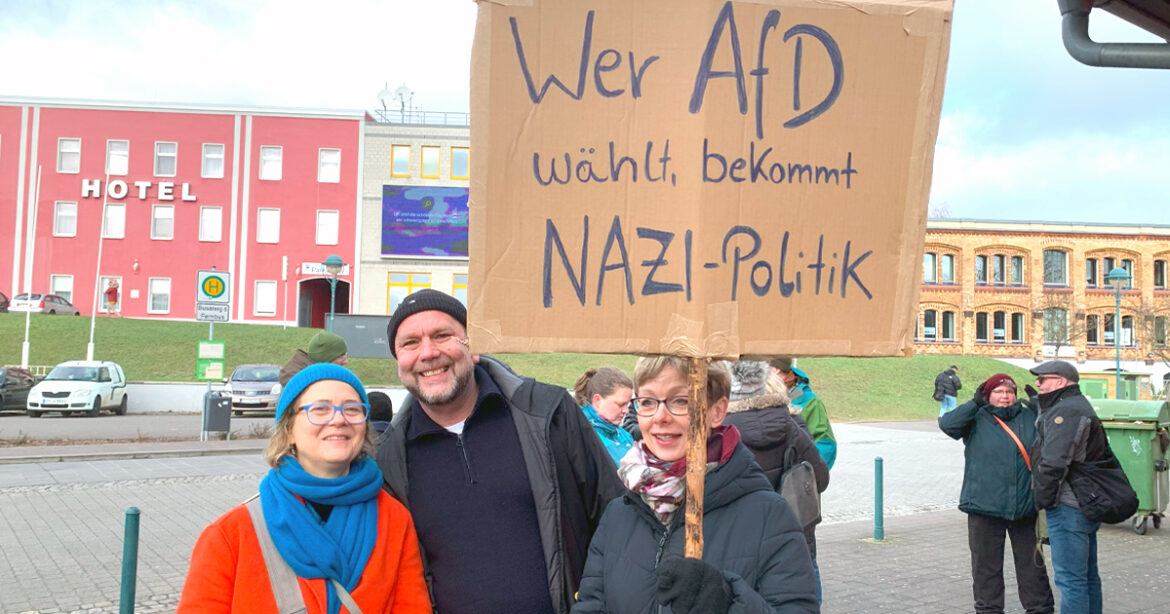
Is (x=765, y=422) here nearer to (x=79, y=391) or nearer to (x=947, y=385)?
(x=79, y=391)

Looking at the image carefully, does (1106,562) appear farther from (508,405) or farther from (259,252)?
(259,252)

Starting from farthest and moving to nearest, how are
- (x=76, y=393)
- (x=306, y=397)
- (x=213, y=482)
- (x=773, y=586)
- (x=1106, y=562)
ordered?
(x=76, y=393)
(x=213, y=482)
(x=1106, y=562)
(x=306, y=397)
(x=773, y=586)

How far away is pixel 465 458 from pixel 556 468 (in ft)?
0.95

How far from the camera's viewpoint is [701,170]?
98.3 inches

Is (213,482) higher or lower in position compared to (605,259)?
lower

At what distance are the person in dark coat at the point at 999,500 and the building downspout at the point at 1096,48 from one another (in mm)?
2117

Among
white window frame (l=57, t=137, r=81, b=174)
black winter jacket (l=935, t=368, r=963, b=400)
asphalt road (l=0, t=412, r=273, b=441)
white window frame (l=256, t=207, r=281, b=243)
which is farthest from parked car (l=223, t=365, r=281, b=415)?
white window frame (l=57, t=137, r=81, b=174)

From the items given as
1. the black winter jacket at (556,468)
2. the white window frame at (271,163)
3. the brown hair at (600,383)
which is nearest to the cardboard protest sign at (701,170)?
the black winter jacket at (556,468)

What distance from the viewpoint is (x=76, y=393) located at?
25875 millimetres

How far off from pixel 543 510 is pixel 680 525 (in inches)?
25.1

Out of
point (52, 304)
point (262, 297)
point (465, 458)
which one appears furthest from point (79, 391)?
point (465, 458)

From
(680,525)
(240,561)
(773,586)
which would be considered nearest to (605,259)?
(680,525)

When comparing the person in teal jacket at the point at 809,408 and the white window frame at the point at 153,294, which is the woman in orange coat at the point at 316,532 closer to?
the person in teal jacket at the point at 809,408

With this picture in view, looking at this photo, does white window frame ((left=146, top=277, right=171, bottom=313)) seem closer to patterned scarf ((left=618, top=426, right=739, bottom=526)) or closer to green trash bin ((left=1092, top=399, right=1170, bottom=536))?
green trash bin ((left=1092, top=399, right=1170, bottom=536))
